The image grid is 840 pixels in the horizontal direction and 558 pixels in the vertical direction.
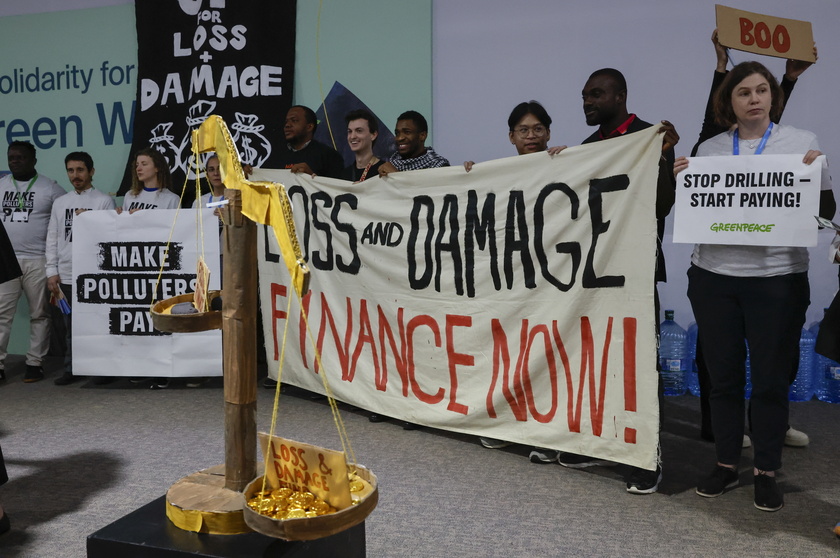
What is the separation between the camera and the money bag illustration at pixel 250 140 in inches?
188

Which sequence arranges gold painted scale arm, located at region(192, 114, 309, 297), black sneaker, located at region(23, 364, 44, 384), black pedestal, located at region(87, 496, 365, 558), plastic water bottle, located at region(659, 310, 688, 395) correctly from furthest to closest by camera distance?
black sneaker, located at region(23, 364, 44, 384) < plastic water bottle, located at region(659, 310, 688, 395) < black pedestal, located at region(87, 496, 365, 558) < gold painted scale arm, located at region(192, 114, 309, 297)

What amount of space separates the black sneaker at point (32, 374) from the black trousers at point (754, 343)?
3.87 m

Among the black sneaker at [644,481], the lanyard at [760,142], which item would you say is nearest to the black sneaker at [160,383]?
the black sneaker at [644,481]

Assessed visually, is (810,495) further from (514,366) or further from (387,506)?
(387,506)

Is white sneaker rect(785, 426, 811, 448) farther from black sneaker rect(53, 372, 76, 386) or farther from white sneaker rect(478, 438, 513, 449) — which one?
black sneaker rect(53, 372, 76, 386)

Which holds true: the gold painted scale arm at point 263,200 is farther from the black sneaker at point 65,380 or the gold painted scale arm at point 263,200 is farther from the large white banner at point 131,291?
the black sneaker at point 65,380

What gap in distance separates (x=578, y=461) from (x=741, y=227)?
1084 millimetres

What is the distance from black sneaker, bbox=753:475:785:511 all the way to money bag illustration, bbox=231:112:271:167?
343cm

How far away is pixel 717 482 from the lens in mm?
2559

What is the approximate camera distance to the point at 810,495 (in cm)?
257

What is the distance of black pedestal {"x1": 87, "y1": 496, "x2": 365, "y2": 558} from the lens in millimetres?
1309

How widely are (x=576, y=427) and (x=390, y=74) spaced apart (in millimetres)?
2672

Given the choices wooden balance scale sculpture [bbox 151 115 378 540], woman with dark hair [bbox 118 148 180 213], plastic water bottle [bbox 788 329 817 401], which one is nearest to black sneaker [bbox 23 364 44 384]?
woman with dark hair [bbox 118 148 180 213]

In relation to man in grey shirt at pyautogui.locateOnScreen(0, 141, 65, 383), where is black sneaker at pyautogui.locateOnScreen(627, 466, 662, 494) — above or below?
below
